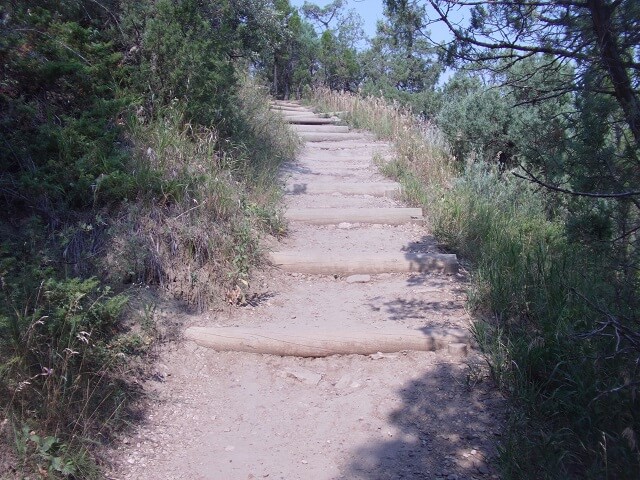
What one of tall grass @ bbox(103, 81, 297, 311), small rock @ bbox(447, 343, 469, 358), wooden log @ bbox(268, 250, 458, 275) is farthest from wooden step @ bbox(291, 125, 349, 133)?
small rock @ bbox(447, 343, 469, 358)

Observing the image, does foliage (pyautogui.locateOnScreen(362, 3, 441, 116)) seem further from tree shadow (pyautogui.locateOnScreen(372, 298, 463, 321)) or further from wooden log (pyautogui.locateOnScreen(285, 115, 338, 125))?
tree shadow (pyautogui.locateOnScreen(372, 298, 463, 321))

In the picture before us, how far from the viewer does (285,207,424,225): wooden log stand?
6.95 meters

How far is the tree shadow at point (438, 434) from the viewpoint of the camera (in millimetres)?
3137

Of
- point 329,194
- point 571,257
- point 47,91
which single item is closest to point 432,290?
point 571,257

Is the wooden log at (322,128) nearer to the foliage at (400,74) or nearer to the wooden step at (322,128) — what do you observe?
the wooden step at (322,128)

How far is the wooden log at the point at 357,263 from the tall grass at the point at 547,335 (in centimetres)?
39

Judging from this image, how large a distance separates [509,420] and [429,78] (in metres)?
17.2

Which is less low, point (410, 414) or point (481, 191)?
point (481, 191)

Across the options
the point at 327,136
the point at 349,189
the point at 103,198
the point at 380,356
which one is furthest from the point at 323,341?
the point at 327,136

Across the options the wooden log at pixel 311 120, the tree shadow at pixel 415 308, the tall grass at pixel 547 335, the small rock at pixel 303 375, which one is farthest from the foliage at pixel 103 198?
the wooden log at pixel 311 120

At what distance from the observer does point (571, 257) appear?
454 centimetres

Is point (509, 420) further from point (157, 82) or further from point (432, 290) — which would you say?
point (157, 82)

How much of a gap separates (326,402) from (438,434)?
0.75m

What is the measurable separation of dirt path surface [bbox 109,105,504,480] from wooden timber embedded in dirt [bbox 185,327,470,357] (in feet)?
0.16
